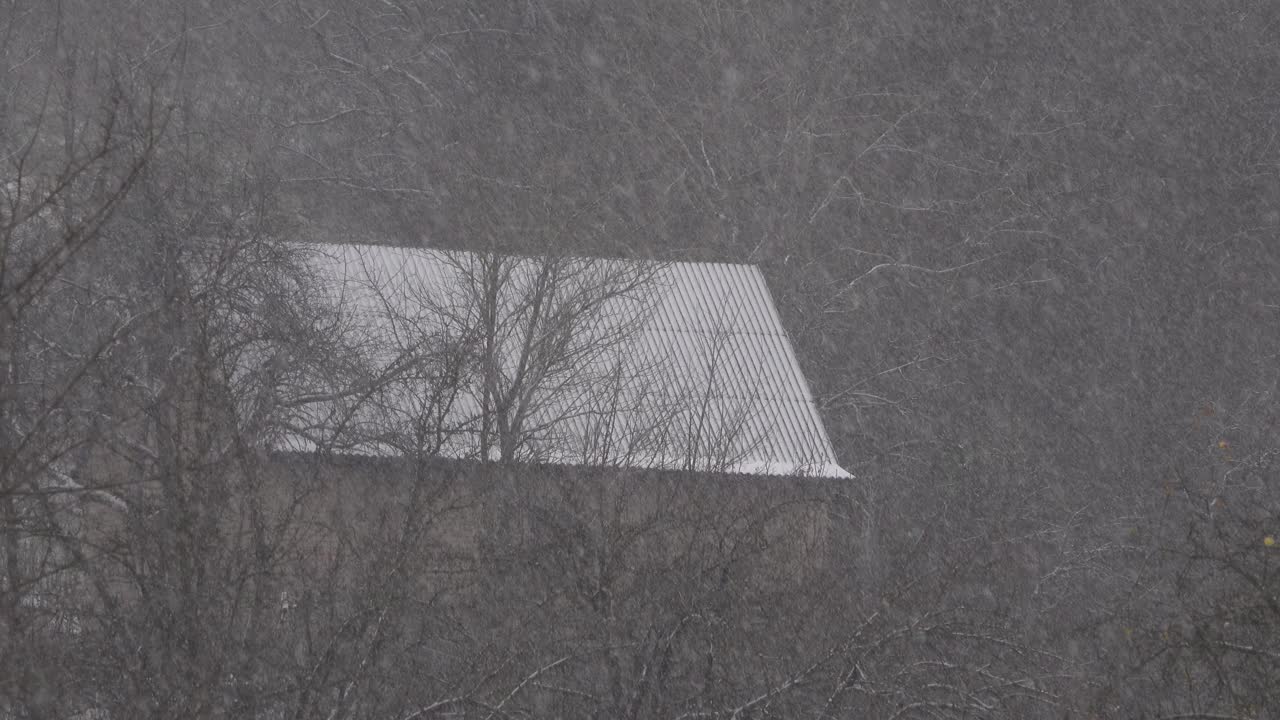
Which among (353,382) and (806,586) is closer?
(806,586)

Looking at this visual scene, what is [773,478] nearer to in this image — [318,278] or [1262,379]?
[318,278]

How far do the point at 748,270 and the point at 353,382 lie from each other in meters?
7.45

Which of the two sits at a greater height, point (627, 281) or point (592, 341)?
point (627, 281)

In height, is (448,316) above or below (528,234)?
below

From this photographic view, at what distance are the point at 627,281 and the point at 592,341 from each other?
1.45 meters

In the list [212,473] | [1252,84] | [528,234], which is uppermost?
[1252,84]

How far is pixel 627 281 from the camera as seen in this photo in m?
17.2

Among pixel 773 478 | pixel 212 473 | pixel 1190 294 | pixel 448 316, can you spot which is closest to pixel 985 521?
pixel 773 478

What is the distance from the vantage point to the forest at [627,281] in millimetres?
7004

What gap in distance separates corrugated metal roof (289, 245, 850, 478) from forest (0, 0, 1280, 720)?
0.40 metres

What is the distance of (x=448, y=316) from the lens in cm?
1564

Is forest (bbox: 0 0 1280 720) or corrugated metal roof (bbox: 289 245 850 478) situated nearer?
forest (bbox: 0 0 1280 720)

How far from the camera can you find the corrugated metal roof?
1450 cm

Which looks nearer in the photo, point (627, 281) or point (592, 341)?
point (592, 341)
